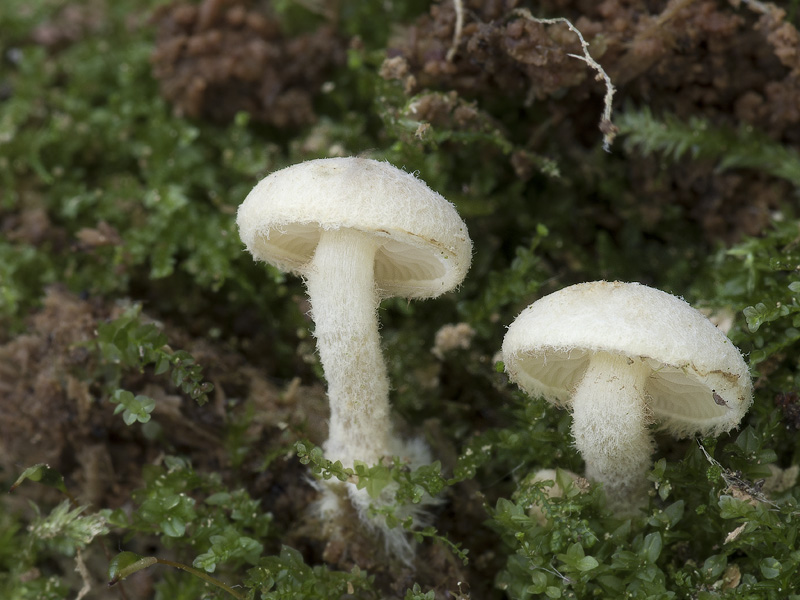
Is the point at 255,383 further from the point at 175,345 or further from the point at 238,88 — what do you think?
the point at 238,88

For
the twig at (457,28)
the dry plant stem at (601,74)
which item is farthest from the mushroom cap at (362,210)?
the twig at (457,28)

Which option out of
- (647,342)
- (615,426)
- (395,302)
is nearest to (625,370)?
(615,426)

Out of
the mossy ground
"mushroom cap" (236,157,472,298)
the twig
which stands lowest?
the mossy ground

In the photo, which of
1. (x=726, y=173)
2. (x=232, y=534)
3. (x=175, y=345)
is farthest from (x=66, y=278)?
(x=726, y=173)

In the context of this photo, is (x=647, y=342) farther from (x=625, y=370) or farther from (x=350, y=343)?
(x=350, y=343)

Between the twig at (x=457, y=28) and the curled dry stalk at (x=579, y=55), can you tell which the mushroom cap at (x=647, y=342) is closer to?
the curled dry stalk at (x=579, y=55)

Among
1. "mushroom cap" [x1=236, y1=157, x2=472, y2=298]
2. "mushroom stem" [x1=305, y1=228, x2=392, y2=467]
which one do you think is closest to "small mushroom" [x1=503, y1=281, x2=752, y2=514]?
"mushroom cap" [x1=236, y1=157, x2=472, y2=298]

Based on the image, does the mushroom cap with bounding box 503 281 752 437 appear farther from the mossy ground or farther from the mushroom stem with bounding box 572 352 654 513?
the mossy ground
